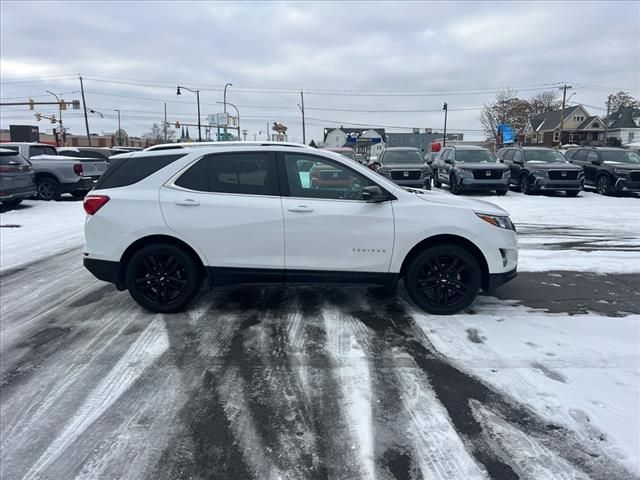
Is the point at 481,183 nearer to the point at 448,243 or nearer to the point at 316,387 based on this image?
the point at 448,243

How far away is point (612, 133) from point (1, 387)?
8676 centimetres

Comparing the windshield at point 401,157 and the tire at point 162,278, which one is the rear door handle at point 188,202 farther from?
the windshield at point 401,157

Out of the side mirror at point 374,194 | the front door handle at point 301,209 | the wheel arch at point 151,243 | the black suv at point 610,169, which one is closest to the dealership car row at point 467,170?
the black suv at point 610,169

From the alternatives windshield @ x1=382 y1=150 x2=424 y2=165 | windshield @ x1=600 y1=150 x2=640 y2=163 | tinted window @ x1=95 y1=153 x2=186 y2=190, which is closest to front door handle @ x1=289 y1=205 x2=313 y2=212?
tinted window @ x1=95 y1=153 x2=186 y2=190

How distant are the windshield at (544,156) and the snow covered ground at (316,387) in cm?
1273

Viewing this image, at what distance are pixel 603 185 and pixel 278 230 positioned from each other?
16.5 m

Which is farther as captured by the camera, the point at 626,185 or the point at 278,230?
the point at 626,185

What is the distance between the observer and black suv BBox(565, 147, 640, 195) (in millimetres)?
15709

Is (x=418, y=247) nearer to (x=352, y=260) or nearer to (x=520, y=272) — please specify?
(x=352, y=260)

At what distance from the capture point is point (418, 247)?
15.3 ft

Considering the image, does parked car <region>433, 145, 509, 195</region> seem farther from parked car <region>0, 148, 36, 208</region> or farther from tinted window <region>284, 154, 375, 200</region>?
parked car <region>0, 148, 36, 208</region>

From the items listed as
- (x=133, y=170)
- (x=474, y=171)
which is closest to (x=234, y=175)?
(x=133, y=170)

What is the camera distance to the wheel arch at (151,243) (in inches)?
184

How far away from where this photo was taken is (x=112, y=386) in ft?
11.3
